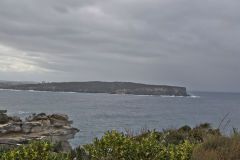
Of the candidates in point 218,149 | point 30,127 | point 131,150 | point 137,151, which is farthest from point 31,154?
point 30,127

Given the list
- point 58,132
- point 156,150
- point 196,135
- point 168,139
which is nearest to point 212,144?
point 156,150

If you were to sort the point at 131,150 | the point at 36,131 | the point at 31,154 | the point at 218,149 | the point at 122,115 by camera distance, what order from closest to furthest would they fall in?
the point at 31,154, the point at 218,149, the point at 131,150, the point at 36,131, the point at 122,115

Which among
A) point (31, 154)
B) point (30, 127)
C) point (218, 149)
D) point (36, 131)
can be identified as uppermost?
point (218, 149)

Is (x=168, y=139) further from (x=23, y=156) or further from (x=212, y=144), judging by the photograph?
(x=23, y=156)

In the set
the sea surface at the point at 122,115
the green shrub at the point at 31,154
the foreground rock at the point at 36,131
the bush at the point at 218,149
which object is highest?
the bush at the point at 218,149

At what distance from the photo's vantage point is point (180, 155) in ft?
A: 20.0

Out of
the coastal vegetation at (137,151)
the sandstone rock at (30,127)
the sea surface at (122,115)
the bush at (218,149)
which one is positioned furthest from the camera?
the sea surface at (122,115)

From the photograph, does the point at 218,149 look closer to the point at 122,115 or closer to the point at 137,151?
the point at 137,151

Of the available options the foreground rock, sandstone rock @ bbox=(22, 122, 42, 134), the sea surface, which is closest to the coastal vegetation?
the sea surface

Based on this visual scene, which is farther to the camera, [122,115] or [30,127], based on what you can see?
[122,115]

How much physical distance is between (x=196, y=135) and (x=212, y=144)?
7.74 metres

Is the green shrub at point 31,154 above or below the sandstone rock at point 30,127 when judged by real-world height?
above

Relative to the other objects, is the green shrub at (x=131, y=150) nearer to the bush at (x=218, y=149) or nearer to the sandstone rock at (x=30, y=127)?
the bush at (x=218, y=149)

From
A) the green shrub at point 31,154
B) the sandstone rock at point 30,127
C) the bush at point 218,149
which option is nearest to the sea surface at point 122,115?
the bush at point 218,149
